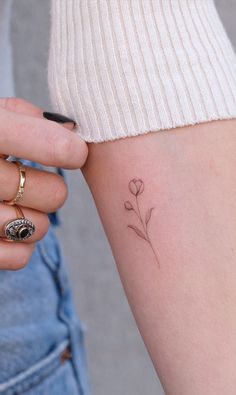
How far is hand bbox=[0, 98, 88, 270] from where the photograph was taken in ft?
2.70

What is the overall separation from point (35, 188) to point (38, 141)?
76mm

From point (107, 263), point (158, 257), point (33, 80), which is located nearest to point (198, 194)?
point (158, 257)

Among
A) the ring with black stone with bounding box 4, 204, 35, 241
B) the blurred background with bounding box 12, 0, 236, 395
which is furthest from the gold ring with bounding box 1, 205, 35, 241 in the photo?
the blurred background with bounding box 12, 0, 236, 395

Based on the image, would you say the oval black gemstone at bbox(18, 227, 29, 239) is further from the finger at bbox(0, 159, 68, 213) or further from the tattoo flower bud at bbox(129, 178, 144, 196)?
the tattoo flower bud at bbox(129, 178, 144, 196)

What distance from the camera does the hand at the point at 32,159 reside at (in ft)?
2.70

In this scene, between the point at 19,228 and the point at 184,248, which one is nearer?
the point at 184,248

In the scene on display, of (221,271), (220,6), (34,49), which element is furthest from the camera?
(220,6)

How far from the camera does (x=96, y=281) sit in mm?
2219

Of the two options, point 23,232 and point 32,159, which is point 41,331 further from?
point 32,159

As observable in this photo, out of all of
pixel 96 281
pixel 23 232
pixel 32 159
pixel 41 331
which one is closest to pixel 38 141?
pixel 32 159

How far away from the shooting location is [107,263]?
7.30ft

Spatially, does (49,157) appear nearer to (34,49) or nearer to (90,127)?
(90,127)

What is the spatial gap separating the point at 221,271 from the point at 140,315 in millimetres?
113

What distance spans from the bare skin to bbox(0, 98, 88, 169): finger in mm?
47
